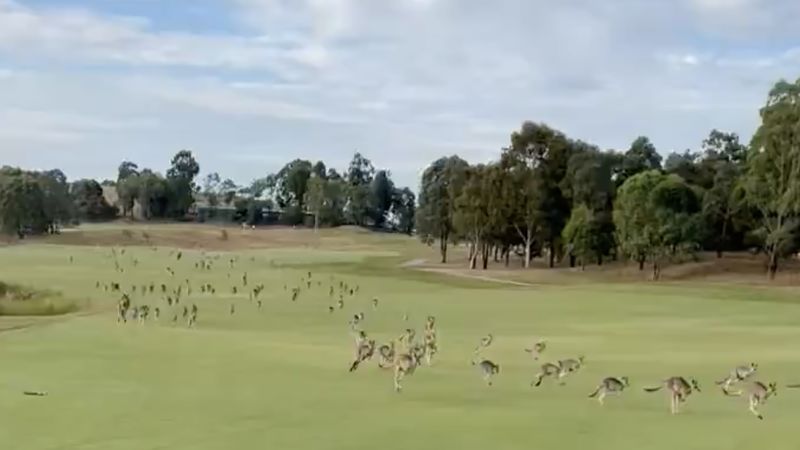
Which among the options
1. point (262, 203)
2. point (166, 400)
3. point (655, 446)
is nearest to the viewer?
point (655, 446)

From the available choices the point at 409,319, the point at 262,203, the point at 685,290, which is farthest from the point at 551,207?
the point at 262,203

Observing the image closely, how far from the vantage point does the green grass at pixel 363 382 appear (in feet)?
40.6

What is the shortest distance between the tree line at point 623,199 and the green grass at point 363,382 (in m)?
30.4

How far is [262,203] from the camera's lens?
A: 17725 cm

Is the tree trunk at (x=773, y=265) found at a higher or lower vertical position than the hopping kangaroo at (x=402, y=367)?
higher

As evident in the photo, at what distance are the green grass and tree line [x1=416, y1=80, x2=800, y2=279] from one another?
30441 millimetres

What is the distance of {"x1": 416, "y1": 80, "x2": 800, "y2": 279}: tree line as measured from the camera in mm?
66562

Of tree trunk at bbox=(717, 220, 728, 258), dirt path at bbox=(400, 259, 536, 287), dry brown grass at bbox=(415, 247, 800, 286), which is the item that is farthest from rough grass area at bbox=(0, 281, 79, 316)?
tree trunk at bbox=(717, 220, 728, 258)

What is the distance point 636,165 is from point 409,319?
2194 inches

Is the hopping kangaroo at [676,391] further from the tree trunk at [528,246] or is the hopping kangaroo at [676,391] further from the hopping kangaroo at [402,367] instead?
the tree trunk at [528,246]

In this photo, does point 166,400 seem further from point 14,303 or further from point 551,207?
point 551,207

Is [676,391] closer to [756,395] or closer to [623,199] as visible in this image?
[756,395]

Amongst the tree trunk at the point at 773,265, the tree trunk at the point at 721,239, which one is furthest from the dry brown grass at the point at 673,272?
the tree trunk at the point at 721,239

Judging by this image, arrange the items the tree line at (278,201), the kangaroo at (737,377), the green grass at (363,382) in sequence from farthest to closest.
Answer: the tree line at (278,201) < the kangaroo at (737,377) < the green grass at (363,382)
